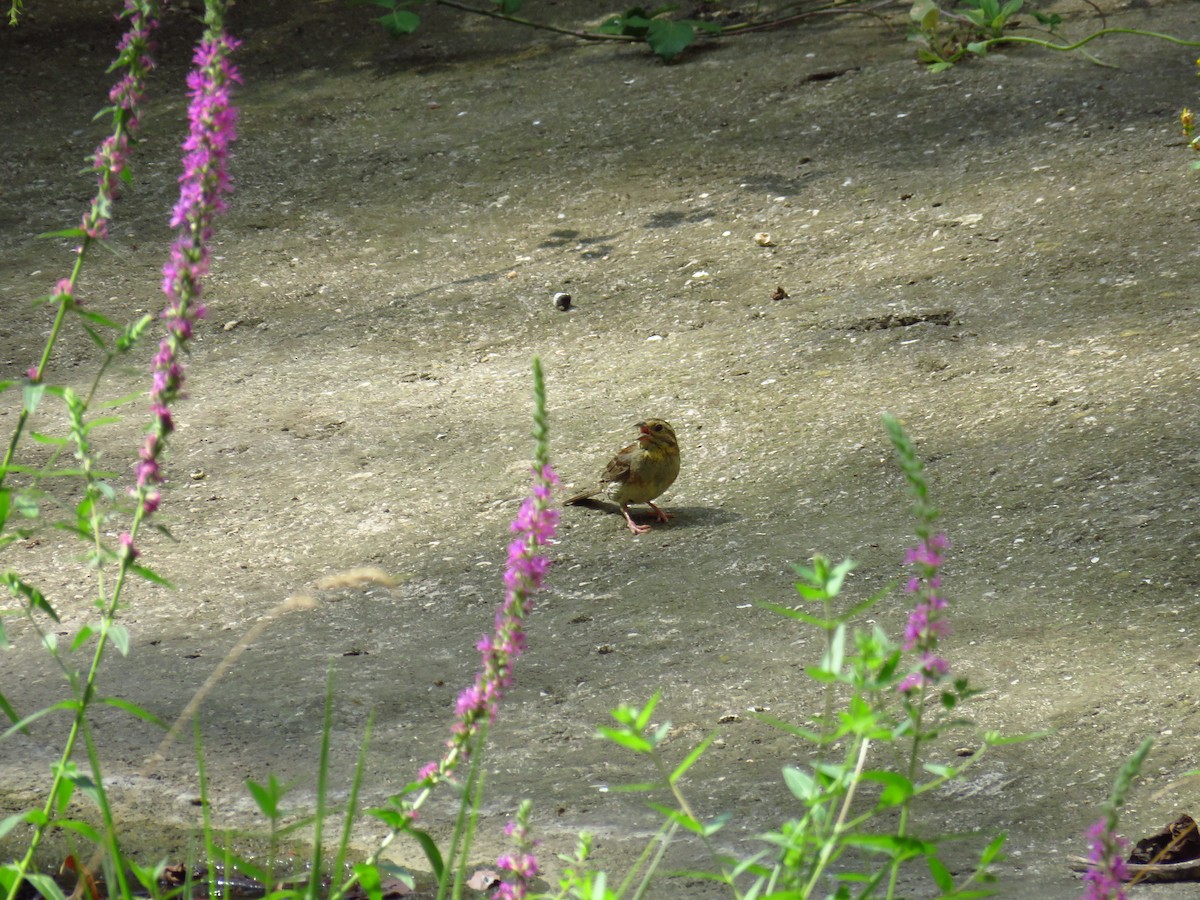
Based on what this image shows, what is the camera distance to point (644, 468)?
4520 mm

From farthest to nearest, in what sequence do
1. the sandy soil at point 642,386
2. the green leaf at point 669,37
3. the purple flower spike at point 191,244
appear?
the green leaf at point 669,37 < the sandy soil at point 642,386 < the purple flower spike at point 191,244

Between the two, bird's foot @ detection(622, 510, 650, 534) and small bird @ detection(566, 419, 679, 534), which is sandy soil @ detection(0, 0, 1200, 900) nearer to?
bird's foot @ detection(622, 510, 650, 534)

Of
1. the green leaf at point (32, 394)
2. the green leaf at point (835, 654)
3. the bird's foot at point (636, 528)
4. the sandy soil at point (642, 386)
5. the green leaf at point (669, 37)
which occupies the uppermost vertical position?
the green leaf at point (32, 394)

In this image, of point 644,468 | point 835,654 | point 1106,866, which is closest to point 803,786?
point 835,654

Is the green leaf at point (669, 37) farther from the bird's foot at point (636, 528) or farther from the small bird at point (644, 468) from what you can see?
the bird's foot at point (636, 528)

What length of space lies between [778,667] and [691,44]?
231 inches

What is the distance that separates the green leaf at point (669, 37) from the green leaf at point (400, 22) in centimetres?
148

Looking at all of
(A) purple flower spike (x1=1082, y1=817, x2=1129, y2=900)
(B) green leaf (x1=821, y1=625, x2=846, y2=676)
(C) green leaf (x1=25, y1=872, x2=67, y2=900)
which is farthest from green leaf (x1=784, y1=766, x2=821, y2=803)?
(C) green leaf (x1=25, y1=872, x2=67, y2=900)

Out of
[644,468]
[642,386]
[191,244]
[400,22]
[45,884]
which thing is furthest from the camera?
[400,22]

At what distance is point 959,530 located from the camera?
4.24 meters

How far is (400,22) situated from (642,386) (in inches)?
165

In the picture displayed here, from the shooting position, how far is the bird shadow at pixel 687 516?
461 cm

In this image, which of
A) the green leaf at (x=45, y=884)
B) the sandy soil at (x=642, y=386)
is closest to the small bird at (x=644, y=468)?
the sandy soil at (x=642, y=386)

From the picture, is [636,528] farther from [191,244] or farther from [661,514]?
[191,244]
